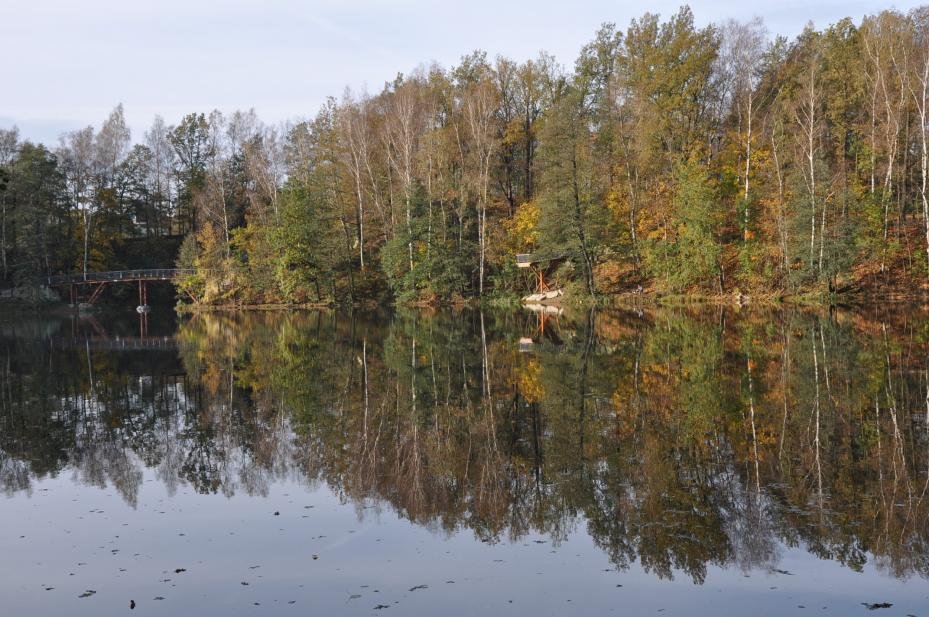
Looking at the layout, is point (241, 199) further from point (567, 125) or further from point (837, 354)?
point (837, 354)

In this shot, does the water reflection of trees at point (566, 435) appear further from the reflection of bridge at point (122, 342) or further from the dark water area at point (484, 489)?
the reflection of bridge at point (122, 342)

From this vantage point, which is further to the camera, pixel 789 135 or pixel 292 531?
pixel 789 135

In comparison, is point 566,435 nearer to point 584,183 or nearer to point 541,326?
point 541,326

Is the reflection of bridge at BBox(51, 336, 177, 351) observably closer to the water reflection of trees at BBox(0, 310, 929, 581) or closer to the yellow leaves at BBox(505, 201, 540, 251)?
the water reflection of trees at BBox(0, 310, 929, 581)

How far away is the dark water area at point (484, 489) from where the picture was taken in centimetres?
666

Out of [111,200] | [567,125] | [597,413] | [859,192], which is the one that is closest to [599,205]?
[567,125]

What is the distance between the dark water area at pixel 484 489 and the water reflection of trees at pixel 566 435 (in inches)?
2.0

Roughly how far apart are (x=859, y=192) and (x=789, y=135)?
16.7 feet

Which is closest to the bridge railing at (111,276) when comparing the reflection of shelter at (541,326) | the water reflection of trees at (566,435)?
the reflection of shelter at (541,326)

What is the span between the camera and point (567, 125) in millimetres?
44438

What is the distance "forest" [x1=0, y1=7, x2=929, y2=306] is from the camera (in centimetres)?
3919

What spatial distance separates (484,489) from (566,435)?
2885 millimetres

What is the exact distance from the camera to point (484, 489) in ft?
30.2

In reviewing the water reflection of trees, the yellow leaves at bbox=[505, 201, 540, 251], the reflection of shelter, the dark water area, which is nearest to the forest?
the yellow leaves at bbox=[505, 201, 540, 251]
